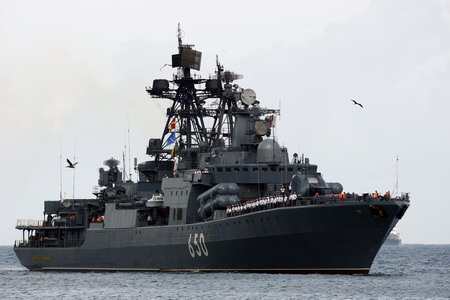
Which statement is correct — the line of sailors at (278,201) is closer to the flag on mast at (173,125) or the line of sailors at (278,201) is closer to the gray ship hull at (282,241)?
the gray ship hull at (282,241)

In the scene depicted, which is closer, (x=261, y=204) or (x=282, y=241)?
(x=282, y=241)

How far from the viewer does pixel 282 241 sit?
181 ft

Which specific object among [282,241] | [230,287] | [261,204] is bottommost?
[230,287]

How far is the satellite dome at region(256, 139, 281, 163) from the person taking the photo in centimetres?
6188

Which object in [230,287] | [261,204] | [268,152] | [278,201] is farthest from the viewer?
[268,152]

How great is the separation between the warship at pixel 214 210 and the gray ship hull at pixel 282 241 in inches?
2.4

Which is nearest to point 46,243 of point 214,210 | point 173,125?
point 173,125

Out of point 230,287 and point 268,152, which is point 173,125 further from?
point 230,287

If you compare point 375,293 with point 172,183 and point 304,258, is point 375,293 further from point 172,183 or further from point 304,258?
point 172,183

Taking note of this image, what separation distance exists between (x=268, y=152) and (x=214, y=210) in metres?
5.29

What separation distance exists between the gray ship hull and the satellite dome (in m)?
5.74

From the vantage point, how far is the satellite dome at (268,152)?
203 ft

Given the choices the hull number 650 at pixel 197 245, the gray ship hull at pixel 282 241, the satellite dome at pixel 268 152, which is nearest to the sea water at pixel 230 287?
the gray ship hull at pixel 282 241

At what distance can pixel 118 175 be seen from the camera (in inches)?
3068
